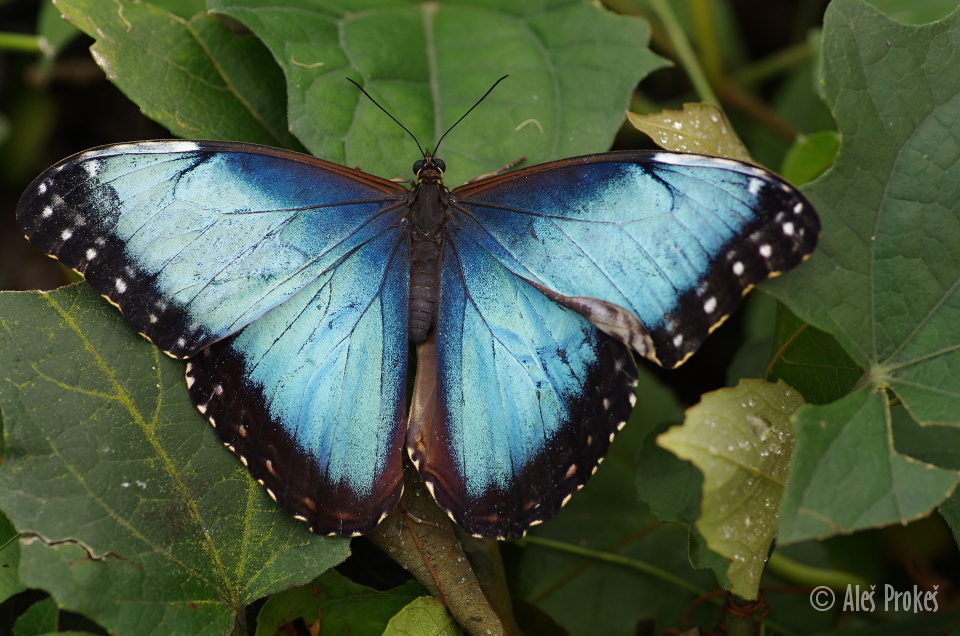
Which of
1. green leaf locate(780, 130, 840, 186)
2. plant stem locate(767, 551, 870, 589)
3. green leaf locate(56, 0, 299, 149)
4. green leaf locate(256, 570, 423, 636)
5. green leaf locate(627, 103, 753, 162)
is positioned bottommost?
plant stem locate(767, 551, 870, 589)

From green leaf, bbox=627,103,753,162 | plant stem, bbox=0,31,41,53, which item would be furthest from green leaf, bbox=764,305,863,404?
plant stem, bbox=0,31,41,53

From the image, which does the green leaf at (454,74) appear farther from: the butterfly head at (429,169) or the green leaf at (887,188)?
the green leaf at (887,188)

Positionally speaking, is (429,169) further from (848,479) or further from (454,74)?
(848,479)

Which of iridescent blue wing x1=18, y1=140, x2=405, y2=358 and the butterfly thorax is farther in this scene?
the butterfly thorax

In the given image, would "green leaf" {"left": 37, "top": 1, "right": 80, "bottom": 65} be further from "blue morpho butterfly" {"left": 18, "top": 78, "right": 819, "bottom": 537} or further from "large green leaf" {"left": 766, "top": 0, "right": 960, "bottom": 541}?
"large green leaf" {"left": 766, "top": 0, "right": 960, "bottom": 541}

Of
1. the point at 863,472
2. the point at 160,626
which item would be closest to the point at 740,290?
the point at 863,472

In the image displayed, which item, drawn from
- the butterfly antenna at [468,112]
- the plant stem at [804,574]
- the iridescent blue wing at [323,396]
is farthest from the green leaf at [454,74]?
the plant stem at [804,574]
